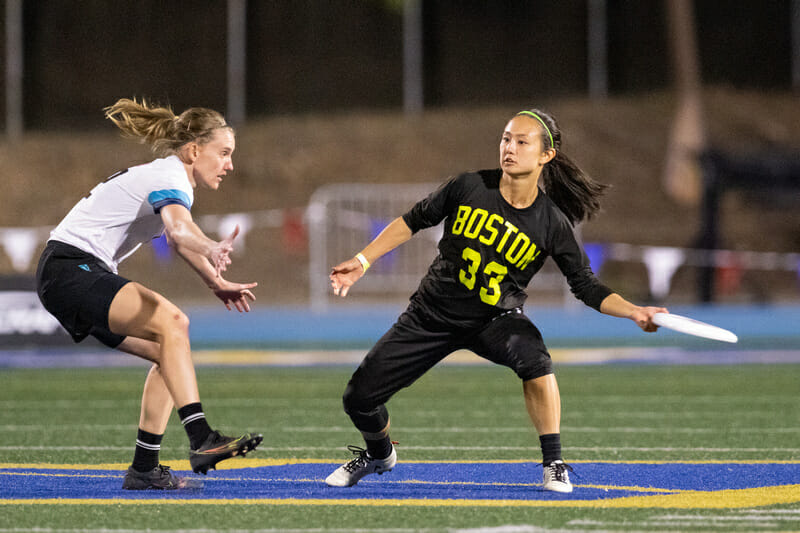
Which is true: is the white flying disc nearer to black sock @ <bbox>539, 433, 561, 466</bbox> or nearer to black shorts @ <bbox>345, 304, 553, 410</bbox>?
black shorts @ <bbox>345, 304, 553, 410</bbox>

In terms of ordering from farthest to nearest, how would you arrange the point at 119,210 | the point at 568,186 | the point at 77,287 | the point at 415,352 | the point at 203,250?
1. the point at 568,186
2. the point at 415,352
3. the point at 119,210
4. the point at 77,287
5. the point at 203,250

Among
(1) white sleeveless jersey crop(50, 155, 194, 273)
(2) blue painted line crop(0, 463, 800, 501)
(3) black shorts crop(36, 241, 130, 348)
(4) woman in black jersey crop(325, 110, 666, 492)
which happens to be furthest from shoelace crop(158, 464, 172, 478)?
(1) white sleeveless jersey crop(50, 155, 194, 273)

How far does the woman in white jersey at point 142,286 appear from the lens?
6445 mm

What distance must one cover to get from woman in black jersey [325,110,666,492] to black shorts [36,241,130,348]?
1.21 metres

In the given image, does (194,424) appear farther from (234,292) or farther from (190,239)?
(190,239)

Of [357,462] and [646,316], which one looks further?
[357,462]

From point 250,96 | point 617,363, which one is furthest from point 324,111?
point 617,363

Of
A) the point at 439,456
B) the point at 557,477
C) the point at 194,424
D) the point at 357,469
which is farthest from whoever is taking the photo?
the point at 439,456

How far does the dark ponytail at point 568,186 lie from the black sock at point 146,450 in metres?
2.38

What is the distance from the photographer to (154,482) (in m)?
6.96

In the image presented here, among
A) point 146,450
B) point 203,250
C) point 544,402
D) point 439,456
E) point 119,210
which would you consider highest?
point 119,210

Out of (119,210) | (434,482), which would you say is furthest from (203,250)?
(434,482)

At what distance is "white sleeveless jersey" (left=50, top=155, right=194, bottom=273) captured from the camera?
21.8 ft

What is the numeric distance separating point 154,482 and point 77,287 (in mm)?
1084
